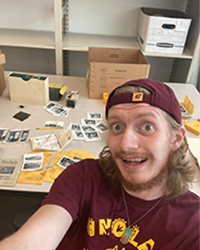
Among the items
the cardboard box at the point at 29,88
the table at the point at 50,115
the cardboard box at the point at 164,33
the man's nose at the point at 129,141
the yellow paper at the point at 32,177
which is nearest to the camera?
the man's nose at the point at 129,141

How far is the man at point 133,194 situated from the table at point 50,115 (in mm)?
311

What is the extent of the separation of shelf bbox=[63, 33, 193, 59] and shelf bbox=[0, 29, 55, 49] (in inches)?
5.8

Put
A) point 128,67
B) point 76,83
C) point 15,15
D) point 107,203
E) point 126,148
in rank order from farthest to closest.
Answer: point 15,15 < point 76,83 < point 128,67 < point 107,203 < point 126,148

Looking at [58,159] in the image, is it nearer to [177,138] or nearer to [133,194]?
[133,194]

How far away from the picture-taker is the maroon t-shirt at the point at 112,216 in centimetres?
83

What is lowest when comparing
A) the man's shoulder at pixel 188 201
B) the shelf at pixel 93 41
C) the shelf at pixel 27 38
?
the shelf at pixel 93 41

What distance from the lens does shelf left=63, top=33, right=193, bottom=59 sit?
2064 millimetres

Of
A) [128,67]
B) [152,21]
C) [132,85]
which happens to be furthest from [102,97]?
[132,85]

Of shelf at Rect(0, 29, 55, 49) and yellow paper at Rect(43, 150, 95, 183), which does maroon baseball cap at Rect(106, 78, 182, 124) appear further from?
shelf at Rect(0, 29, 55, 49)

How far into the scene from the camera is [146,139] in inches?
32.0

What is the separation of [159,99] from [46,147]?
0.77 metres

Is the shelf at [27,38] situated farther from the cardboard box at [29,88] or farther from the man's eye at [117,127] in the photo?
the man's eye at [117,127]

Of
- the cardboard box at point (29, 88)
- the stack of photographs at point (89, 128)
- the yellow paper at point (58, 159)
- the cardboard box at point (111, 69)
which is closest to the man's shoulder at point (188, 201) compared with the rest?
the yellow paper at point (58, 159)

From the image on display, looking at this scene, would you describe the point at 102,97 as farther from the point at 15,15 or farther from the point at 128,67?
the point at 15,15
